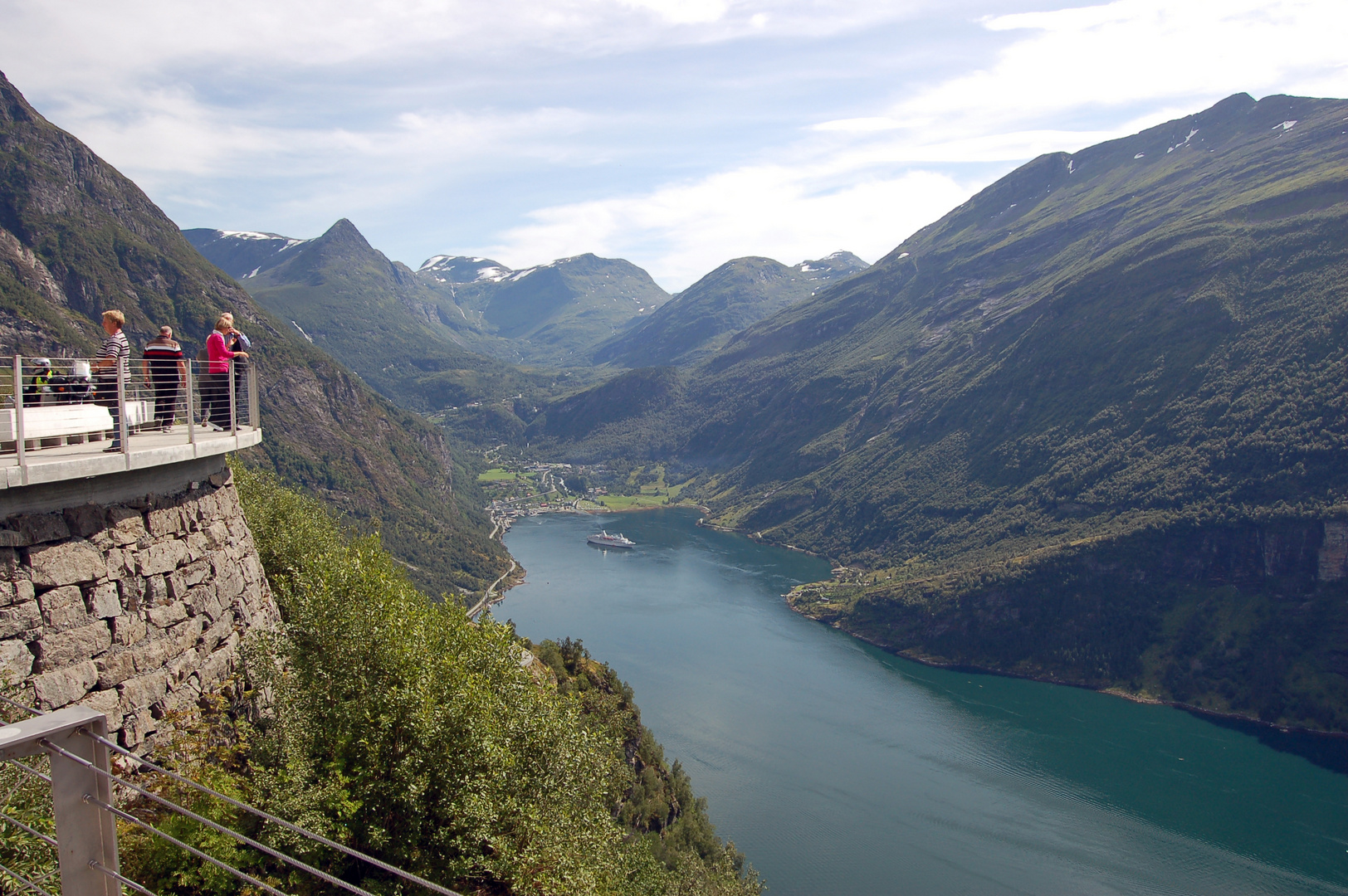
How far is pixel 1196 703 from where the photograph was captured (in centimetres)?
8181

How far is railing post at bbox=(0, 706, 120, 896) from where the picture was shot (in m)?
4.19

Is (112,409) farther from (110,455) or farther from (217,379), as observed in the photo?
(217,379)

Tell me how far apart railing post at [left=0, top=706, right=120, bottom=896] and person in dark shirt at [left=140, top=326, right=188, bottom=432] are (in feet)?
26.6

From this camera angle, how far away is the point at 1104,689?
86.9 metres

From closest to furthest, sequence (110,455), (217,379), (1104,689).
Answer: (110,455)
(217,379)
(1104,689)

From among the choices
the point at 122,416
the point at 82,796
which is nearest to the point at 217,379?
the point at 122,416

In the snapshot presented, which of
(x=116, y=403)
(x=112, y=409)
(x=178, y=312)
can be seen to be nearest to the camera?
(x=112, y=409)

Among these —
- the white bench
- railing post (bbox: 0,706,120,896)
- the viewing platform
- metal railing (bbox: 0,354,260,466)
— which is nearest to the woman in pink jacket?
metal railing (bbox: 0,354,260,466)

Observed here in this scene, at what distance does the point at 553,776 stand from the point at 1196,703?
90.9 metres

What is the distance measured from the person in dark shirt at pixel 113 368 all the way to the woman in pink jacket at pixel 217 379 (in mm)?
1402

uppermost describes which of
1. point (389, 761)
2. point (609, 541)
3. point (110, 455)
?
point (110, 455)

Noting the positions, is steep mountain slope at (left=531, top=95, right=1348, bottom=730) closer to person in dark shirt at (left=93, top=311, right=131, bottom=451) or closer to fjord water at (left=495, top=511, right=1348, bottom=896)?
fjord water at (left=495, top=511, right=1348, bottom=896)

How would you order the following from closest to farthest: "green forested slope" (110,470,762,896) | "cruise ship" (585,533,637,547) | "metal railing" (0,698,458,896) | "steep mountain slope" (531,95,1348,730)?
"metal railing" (0,698,458,896) < "green forested slope" (110,470,762,896) < "steep mountain slope" (531,95,1348,730) < "cruise ship" (585,533,637,547)

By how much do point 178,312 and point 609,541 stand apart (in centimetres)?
7875
